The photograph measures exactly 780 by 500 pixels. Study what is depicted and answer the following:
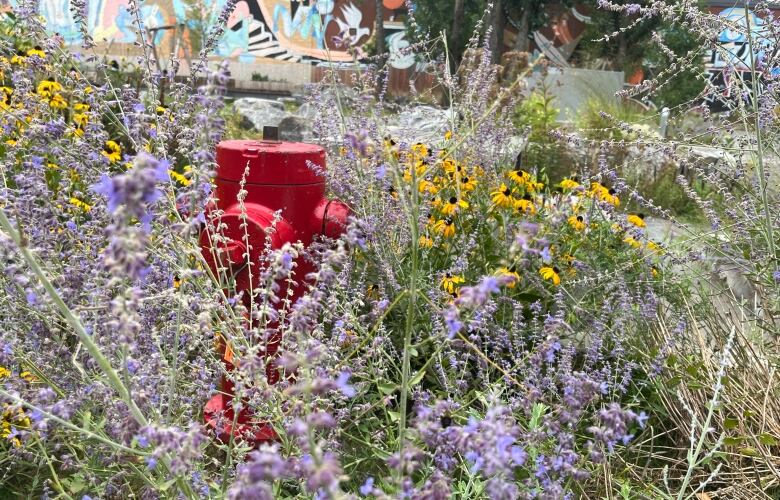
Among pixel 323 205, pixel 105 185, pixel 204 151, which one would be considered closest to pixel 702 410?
pixel 323 205

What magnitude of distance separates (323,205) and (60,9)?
3165cm

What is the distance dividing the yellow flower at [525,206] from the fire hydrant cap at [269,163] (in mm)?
1026

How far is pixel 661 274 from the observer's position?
3.47m

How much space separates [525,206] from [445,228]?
43cm

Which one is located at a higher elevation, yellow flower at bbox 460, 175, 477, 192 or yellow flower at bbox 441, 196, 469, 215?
yellow flower at bbox 460, 175, 477, 192

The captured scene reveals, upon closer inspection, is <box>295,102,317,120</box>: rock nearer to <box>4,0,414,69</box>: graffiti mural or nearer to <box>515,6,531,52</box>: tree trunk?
<box>515,6,531,52</box>: tree trunk

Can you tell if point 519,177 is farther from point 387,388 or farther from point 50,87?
point 50,87

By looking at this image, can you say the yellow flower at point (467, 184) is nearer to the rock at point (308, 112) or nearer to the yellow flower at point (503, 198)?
the yellow flower at point (503, 198)

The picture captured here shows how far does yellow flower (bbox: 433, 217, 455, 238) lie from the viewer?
328 centimetres

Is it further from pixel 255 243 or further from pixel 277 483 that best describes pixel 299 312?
pixel 255 243

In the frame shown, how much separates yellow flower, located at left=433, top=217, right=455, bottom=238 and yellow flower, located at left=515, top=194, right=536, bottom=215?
0.34 m

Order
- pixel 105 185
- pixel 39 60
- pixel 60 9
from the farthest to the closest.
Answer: pixel 60 9 → pixel 39 60 → pixel 105 185

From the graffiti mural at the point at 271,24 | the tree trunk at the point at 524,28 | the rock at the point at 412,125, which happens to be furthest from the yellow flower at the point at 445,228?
the graffiti mural at the point at 271,24

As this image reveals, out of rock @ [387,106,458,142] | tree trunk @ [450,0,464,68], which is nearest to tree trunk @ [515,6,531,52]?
tree trunk @ [450,0,464,68]
